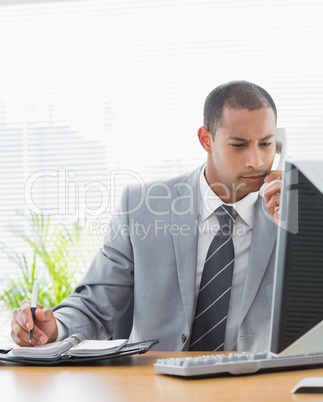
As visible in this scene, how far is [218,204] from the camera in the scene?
79.9 inches

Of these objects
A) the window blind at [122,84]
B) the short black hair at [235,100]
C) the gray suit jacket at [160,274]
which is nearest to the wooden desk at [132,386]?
the gray suit jacket at [160,274]

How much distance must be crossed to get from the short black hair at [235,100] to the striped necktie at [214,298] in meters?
0.46

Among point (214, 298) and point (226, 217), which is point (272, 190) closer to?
point (226, 217)

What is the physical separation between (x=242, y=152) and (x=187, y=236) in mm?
347

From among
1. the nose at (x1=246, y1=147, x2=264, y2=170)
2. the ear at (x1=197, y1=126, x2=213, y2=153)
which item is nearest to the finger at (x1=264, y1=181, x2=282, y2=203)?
the nose at (x1=246, y1=147, x2=264, y2=170)

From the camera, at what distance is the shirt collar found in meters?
1.99

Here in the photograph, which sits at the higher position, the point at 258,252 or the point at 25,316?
the point at 258,252

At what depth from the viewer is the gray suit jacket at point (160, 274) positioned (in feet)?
5.99

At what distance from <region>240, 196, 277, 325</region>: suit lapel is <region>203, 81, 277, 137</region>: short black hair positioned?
1.11 ft

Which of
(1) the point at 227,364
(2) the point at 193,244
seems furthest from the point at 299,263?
(2) the point at 193,244

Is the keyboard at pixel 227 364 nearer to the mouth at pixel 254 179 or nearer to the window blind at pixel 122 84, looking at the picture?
the mouth at pixel 254 179

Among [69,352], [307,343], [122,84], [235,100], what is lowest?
[69,352]

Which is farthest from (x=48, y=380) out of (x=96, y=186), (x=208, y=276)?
(x=96, y=186)

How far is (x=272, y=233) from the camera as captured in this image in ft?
6.28
